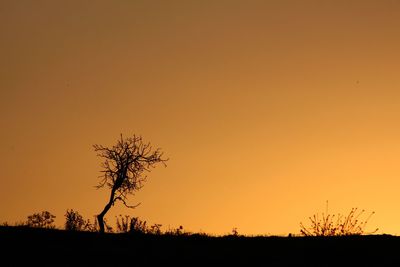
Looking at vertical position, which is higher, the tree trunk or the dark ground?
the tree trunk

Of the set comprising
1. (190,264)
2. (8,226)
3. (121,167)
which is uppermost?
(121,167)

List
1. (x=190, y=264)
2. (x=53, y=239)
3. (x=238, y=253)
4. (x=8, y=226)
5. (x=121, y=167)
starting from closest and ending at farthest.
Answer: (x=190, y=264) < (x=238, y=253) < (x=53, y=239) < (x=8, y=226) < (x=121, y=167)

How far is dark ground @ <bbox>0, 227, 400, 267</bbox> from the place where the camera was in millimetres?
21344

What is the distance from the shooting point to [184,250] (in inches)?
905

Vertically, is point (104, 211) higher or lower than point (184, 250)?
higher

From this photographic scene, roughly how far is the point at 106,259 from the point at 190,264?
2.73 m

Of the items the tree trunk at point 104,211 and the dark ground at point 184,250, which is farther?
the tree trunk at point 104,211

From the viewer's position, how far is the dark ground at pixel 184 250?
70.0 ft

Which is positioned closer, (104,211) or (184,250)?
(184,250)

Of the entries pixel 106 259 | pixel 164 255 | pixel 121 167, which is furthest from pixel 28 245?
pixel 121 167

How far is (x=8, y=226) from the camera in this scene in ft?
88.2

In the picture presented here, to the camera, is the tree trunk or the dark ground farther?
the tree trunk

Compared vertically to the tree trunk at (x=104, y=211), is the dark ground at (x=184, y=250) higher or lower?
lower

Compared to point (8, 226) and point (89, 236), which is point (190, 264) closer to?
point (89, 236)
